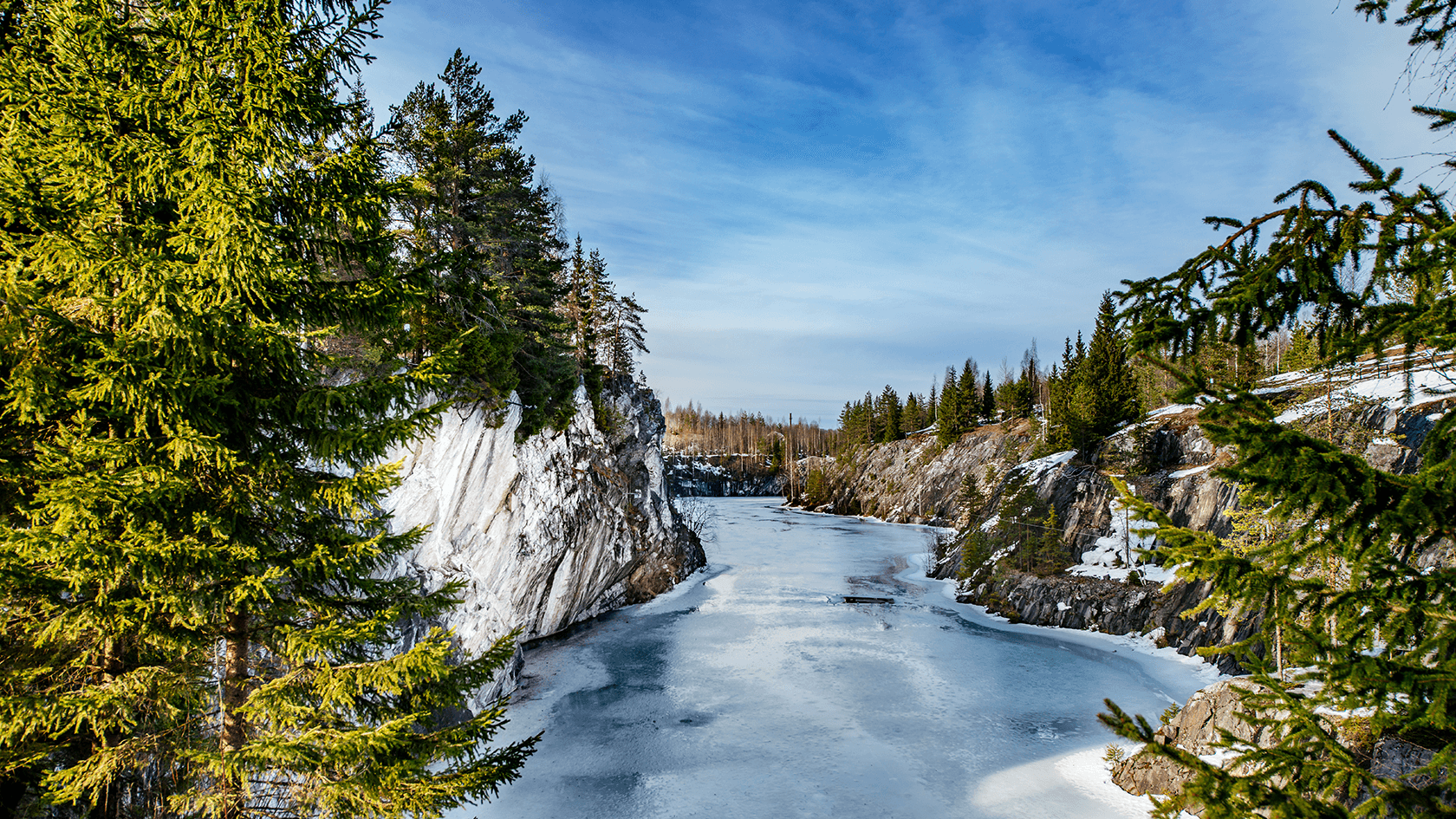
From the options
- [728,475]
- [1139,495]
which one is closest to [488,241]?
[1139,495]

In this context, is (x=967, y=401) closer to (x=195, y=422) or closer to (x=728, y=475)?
(x=728, y=475)

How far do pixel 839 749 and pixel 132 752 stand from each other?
45.1ft

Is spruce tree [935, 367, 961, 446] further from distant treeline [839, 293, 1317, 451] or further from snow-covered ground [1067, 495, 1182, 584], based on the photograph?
snow-covered ground [1067, 495, 1182, 584]

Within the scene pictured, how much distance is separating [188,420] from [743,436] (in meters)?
135

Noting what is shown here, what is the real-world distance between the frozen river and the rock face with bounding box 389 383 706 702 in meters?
1.65

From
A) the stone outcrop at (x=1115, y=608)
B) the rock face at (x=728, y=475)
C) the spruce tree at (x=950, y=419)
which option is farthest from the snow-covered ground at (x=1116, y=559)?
the rock face at (x=728, y=475)

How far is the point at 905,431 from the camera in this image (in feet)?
282

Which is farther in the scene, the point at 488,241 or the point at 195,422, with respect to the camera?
the point at 488,241

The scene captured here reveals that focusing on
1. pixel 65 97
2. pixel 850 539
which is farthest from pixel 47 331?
pixel 850 539

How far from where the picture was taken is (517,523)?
2256 cm

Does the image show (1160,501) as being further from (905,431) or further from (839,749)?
(905,431)

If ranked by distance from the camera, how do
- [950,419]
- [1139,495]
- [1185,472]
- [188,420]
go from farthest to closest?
[950,419]
[1185,472]
[1139,495]
[188,420]

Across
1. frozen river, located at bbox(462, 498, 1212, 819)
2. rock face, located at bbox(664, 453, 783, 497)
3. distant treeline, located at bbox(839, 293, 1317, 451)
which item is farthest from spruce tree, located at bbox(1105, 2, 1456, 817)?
rock face, located at bbox(664, 453, 783, 497)

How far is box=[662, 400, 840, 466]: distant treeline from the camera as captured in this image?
124 meters
